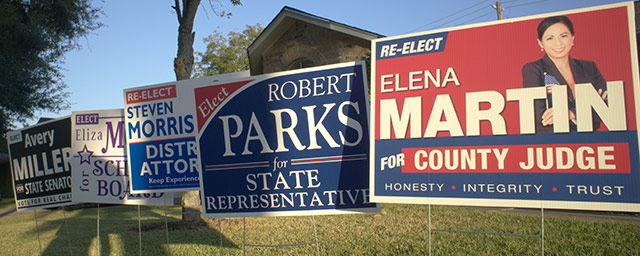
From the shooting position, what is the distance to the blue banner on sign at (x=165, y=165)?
16.6 feet

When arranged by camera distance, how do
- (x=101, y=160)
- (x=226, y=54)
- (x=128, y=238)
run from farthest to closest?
(x=226, y=54) < (x=128, y=238) < (x=101, y=160)

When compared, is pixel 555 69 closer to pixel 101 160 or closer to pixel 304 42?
pixel 101 160

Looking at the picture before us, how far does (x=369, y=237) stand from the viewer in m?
6.90

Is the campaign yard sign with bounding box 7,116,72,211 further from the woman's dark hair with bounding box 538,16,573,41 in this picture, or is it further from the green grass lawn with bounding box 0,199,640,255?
the woman's dark hair with bounding box 538,16,573,41

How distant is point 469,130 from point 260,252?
4105mm

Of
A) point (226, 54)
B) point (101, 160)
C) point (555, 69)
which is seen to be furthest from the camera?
point (226, 54)

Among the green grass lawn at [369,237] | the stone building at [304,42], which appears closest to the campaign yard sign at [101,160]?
the green grass lawn at [369,237]

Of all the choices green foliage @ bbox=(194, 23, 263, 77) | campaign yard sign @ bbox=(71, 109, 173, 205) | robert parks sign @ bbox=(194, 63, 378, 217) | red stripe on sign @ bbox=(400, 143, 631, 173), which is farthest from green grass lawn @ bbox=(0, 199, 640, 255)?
green foliage @ bbox=(194, 23, 263, 77)

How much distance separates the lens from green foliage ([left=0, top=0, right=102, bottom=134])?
15.2 m

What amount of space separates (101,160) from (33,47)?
12.7 m

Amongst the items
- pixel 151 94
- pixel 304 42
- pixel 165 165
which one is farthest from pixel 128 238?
pixel 304 42

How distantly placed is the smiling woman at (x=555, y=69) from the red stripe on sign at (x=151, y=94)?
151 inches

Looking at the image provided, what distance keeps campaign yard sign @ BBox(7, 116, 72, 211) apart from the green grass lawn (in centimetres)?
58

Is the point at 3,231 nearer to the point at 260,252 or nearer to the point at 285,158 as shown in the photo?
the point at 260,252
